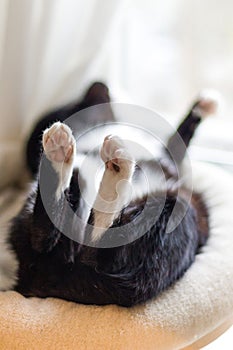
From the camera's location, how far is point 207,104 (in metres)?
1.06

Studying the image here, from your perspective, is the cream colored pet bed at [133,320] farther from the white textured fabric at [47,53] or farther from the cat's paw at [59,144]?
the white textured fabric at [47,53]

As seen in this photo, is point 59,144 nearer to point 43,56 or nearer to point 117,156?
point 117,156

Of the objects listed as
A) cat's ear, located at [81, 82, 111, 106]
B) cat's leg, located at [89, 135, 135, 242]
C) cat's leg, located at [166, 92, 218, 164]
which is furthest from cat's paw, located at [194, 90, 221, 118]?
cat's leg, located at [89, 135, 135, 242]

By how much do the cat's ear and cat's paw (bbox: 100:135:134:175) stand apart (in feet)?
1.21

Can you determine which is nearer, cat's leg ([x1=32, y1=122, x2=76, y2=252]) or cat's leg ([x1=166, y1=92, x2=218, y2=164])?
cat's leg ([x1=32, y1=122, x2=76, y2=252])

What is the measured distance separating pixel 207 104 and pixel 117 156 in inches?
13.9

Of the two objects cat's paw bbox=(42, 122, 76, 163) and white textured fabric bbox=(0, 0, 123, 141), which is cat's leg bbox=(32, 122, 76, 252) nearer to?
cat's paw bbox=(42, 122, 76, 163)

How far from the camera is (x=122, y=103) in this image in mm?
1180

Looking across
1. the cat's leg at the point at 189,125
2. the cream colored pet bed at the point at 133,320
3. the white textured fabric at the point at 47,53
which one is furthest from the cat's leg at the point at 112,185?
the white textured fabric at the point at 47,53

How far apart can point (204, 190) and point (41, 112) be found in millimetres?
413

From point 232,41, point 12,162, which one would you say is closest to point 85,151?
point 12,162

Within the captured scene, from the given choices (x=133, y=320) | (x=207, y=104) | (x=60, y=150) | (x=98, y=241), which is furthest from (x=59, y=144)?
(x=207, y=104)

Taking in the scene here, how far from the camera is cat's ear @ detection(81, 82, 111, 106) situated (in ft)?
3.78

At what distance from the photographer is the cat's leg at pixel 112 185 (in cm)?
79
